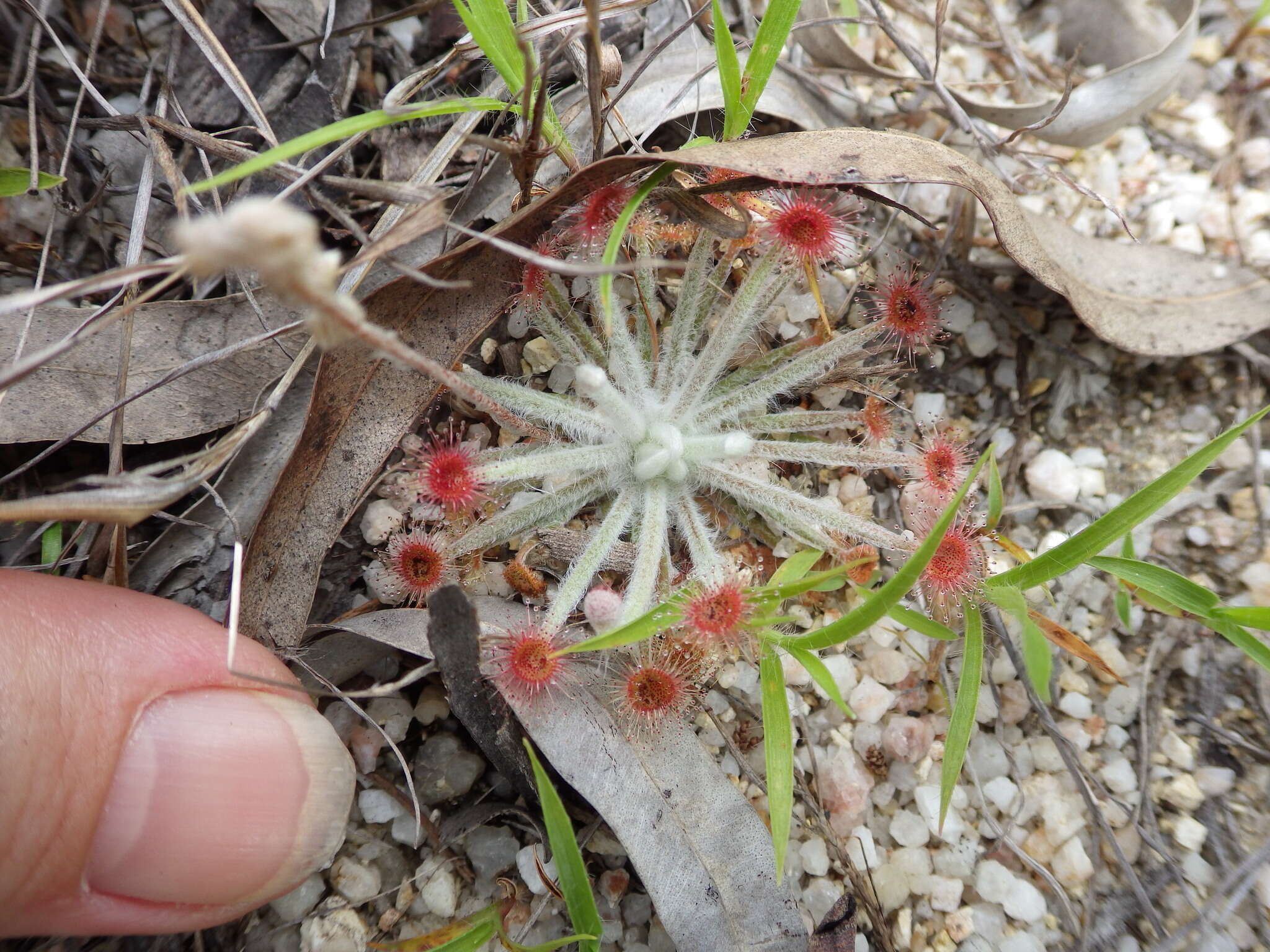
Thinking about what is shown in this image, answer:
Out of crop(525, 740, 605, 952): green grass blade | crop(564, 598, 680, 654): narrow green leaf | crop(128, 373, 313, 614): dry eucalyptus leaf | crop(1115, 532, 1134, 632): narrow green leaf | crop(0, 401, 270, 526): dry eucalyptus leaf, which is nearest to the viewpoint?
crop(0, 401, 270, 526): dry eucalyptus leaf

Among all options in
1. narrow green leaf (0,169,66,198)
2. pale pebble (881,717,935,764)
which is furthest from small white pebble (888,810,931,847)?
narrow green leaf (0,169,66,198)

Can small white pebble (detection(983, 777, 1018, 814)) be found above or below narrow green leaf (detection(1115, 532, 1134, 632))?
below

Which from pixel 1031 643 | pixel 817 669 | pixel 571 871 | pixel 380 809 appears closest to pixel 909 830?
pixel 1031 643

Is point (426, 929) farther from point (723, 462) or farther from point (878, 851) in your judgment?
point (723, 462)

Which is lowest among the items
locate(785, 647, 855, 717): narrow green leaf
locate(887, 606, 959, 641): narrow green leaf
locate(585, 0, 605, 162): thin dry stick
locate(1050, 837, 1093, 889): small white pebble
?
locate(1050, 837, 1093, 889): small white pebble

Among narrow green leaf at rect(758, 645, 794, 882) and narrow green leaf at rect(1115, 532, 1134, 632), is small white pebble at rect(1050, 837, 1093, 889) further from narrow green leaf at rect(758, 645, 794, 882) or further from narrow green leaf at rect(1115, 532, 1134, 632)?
narrow green leaf at rect(758, 645, 794, 882)

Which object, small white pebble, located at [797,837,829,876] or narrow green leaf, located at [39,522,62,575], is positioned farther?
small white pebble, located at [797,837,829,876]
